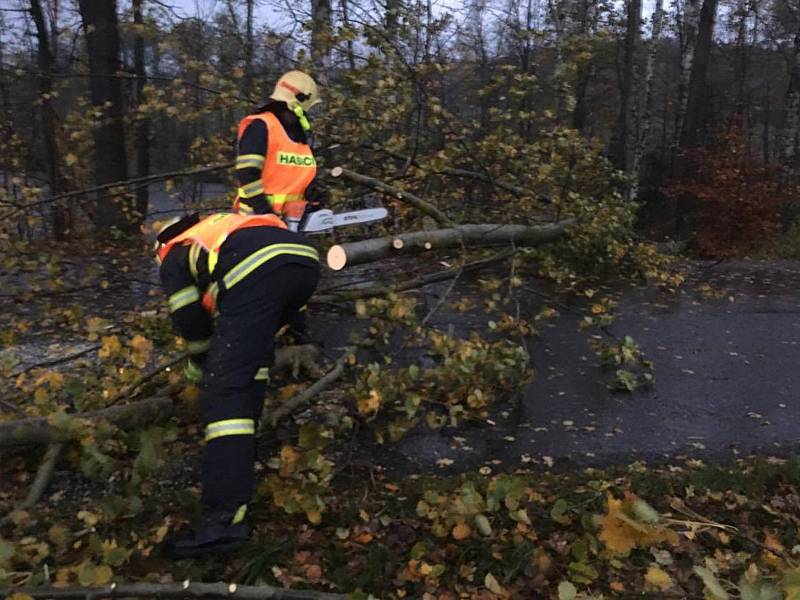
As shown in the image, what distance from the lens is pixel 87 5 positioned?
330 inches

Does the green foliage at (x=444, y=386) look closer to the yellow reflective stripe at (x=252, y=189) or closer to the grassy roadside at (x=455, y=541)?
the grassy roadside at (x=455, y=541)

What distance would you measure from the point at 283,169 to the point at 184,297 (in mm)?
1828

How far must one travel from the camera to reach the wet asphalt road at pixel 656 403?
346 cm

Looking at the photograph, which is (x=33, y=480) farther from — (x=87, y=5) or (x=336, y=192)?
(x=87, y=5)

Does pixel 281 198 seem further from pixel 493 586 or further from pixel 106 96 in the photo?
pixel 106 96

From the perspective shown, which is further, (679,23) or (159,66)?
(679,23)

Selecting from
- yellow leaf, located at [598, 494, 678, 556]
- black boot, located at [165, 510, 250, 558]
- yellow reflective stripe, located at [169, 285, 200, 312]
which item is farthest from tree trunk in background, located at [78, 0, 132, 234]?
yellow leaf, located at [598, 494, 678, 556]

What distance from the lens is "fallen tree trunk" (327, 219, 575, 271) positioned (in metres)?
4.05

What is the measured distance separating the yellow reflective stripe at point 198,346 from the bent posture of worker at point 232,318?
12cm

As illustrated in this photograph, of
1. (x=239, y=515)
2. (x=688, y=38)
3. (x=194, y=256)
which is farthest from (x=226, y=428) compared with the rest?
(x=688, y=38)

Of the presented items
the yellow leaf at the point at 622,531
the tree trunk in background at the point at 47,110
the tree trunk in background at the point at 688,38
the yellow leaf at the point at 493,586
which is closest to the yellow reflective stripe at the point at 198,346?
the yellow leaf at the point at 493,586

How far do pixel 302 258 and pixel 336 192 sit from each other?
3311mm

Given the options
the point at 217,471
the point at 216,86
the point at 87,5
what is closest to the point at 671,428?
the point at 217,471

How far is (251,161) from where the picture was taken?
421 cm
